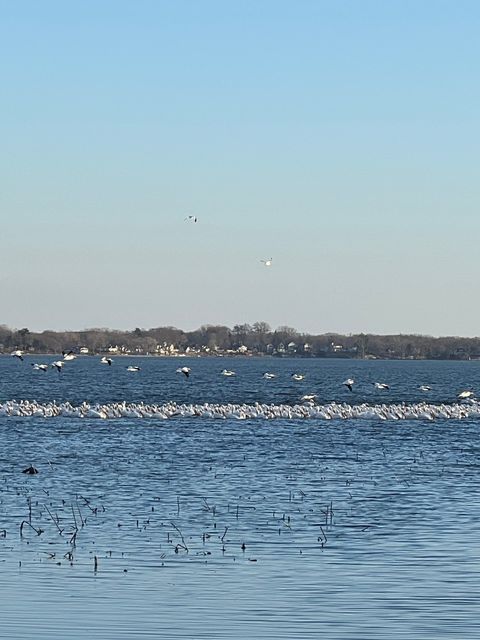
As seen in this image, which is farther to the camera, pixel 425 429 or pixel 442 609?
pixel 425 429

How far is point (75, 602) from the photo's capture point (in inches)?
576

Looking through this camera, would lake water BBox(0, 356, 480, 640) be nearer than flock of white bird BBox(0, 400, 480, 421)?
Yes

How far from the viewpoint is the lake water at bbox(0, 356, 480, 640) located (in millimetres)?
13945

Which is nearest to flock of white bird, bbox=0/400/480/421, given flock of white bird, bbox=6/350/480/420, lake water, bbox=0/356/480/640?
flock of white bird, bbox=6/350/480/420

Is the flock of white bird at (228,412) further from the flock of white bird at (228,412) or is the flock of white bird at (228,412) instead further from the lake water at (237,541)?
the lake water at (237,541)

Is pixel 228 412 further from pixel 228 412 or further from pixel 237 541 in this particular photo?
pixel 237 541

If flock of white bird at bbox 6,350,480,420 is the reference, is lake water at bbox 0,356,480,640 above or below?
below

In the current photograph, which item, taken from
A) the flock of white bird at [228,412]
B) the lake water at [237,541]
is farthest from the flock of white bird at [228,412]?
the lake water at [237,541]

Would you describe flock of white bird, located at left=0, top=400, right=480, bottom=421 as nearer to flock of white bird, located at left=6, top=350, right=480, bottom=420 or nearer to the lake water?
flock of white bird, located at left=6, top=350, right=480, bottom=420

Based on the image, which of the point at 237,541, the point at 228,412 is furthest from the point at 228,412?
the point at 237,541

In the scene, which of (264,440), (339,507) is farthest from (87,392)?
(339,507)

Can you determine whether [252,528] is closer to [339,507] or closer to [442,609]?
[339,507]

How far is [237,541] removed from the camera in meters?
19.5

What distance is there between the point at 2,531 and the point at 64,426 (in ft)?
92.4
